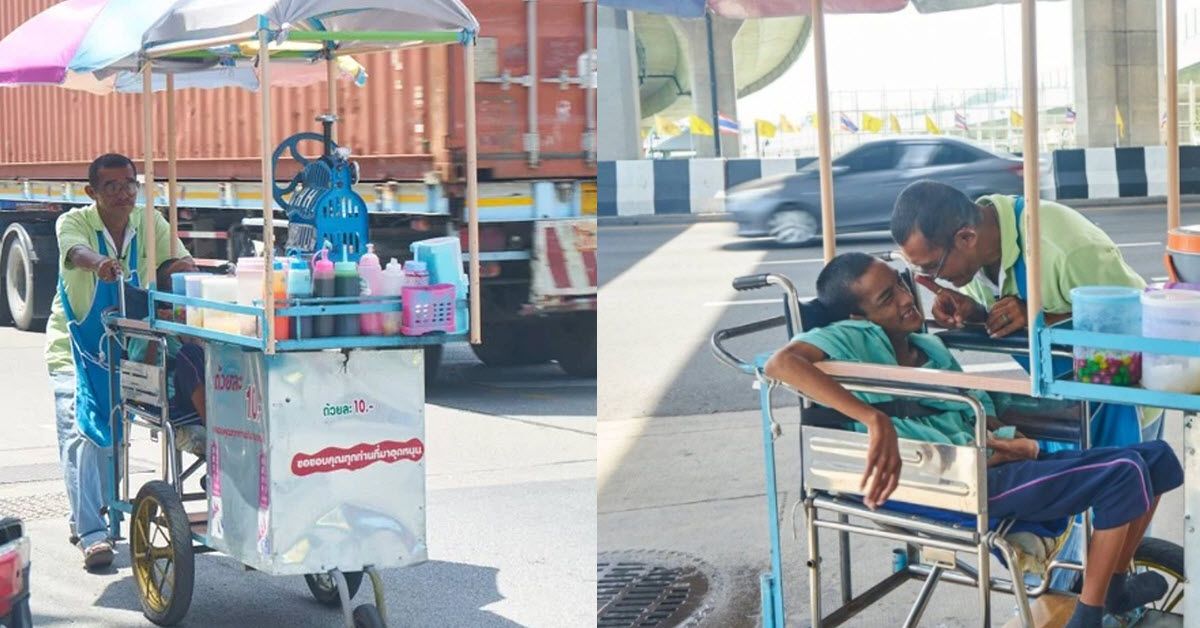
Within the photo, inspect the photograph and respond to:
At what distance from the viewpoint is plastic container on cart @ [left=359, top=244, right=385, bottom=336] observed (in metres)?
4.74

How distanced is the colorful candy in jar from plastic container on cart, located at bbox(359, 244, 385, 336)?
2.21 m

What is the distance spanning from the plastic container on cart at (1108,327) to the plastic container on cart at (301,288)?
7.46ft

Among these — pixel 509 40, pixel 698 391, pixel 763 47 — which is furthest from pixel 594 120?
pixel 763 47

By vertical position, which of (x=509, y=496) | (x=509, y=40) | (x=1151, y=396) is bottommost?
(x=509, y=496)

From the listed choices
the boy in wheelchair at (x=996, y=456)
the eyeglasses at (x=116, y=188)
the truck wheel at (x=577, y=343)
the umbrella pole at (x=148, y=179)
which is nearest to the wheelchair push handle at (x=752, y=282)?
the boy in wheelchair at (x=996, y=456)

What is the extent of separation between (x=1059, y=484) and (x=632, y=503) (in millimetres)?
3142

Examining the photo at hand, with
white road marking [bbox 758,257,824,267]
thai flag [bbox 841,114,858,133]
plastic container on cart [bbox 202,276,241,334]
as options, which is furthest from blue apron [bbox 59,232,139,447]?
thai flag [bbox 841,114,858,133]

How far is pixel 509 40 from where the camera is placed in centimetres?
1033

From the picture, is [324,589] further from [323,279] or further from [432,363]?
[432,363]

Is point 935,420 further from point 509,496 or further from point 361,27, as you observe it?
point 509,496

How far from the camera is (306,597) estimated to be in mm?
5605

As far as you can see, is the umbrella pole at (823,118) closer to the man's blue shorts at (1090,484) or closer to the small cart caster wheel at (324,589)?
the man's blue shorts at (1090,484)

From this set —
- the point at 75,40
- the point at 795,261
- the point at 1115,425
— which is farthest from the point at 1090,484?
the point at 795,261

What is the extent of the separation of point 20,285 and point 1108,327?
13.1m
